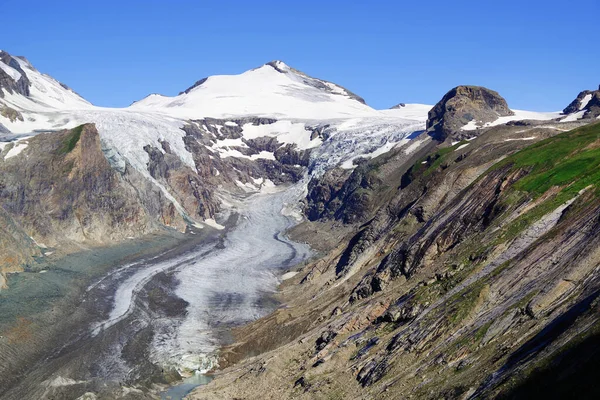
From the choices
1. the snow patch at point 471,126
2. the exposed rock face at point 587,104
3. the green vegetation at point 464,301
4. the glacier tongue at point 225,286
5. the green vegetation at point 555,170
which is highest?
the exposed rock face at point 587,104

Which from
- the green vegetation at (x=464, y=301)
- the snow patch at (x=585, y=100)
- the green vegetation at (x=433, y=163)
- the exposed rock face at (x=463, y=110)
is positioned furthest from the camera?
the snow patch at (x=585, y=100)

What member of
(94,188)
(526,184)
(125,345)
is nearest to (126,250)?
(94,188)

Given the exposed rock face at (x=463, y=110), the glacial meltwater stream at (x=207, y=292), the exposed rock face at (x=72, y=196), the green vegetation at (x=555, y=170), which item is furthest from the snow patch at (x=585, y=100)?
the green vegetation at (x=555, y=170)

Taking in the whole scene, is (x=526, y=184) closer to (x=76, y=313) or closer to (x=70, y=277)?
(x=76, y=313)

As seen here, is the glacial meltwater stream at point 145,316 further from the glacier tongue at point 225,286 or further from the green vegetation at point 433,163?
the green vegetation at point 433,163

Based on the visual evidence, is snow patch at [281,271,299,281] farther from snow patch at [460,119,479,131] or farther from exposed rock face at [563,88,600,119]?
exposed rock face at [563,88,600,119]

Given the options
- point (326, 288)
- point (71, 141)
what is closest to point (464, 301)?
point (326, 288)

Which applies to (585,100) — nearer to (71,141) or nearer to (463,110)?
(463,110)
